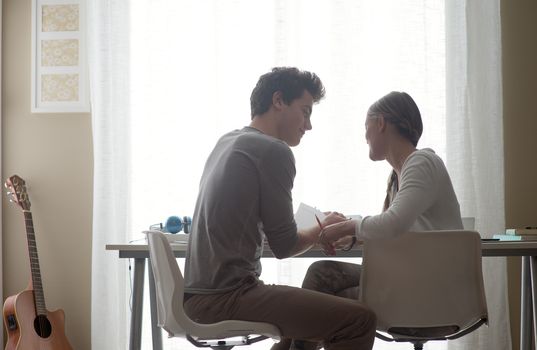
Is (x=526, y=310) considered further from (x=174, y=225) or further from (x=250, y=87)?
(x=250, y=87)

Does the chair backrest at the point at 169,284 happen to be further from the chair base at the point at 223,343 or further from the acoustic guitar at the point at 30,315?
the acoustic guitar at the point at 30,315

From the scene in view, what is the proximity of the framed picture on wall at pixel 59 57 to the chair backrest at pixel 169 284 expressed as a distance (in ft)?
7.31

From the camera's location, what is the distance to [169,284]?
190cm

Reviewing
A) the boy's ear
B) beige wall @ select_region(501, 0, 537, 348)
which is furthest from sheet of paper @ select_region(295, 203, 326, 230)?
beige wall @ select_region(501, 0, 537, 348)

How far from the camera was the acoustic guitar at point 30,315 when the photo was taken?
3479 mm

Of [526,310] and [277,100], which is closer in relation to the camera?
[277,100]

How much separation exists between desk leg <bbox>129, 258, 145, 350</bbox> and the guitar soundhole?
1396 millimetres

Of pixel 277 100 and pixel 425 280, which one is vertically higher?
pixel 277 100

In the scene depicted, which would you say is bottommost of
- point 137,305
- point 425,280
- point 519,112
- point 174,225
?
point 137,305

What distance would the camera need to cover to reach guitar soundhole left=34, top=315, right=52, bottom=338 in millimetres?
3559

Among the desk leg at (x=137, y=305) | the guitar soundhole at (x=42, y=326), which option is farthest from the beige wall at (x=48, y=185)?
the desk leg at (x=137, y=305)

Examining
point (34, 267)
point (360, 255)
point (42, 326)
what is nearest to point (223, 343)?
point (360, 255)

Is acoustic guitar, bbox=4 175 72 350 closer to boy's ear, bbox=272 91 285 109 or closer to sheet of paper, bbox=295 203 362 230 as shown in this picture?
sheet of paper, bbox=295 203 362 230

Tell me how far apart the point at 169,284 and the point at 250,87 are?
6.84 feet
